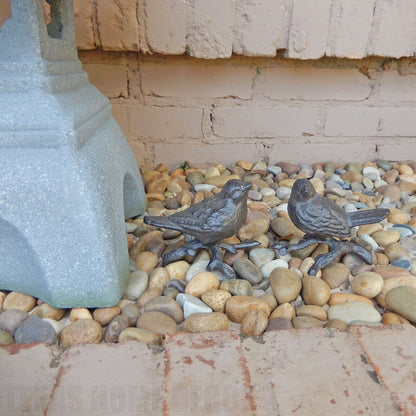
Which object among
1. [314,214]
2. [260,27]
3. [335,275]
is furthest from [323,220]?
[260,27]

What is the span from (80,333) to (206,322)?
1.18 ft

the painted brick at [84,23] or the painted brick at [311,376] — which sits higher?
the painted brick at [84,23]

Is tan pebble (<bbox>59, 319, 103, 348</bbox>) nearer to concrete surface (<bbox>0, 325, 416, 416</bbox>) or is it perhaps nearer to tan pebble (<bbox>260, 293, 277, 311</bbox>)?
concrete surface (<bbox>0, 325, 416, 416</bbox>)

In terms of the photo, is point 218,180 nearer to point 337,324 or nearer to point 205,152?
point 205,152

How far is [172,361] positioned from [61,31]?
45.0 inches

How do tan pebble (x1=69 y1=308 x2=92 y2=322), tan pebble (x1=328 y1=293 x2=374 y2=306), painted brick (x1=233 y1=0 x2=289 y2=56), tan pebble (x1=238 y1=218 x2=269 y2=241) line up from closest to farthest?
1. tan pebble (x1=69 y1=308 x2=92 y2=322)
2. tan pebble (x1=328 y1=293 x2=374 y2=306)
3. tan pebble (x1=238 y1=218 x2=269 y2=241)
4. painted brick (x1=233 y1=0 x2=289 y2=56)

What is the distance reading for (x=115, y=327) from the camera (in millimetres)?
1147

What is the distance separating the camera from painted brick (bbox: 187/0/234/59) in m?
1.89

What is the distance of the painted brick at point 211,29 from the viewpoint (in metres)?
1.89

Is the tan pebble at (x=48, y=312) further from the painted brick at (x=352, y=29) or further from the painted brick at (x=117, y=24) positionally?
the painted brick at (x=352, y=29)

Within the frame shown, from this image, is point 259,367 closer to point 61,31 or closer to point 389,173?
point 61,31

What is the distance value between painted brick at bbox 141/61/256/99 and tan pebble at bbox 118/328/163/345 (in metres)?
1.43

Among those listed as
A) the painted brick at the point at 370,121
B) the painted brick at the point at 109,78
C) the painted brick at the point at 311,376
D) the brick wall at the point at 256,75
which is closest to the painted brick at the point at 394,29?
the brick wall at the point at 256,75

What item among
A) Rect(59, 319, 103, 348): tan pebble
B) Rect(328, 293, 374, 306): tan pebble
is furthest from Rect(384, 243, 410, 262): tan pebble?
Rect(59, 319, 103, 348): tan pebble
